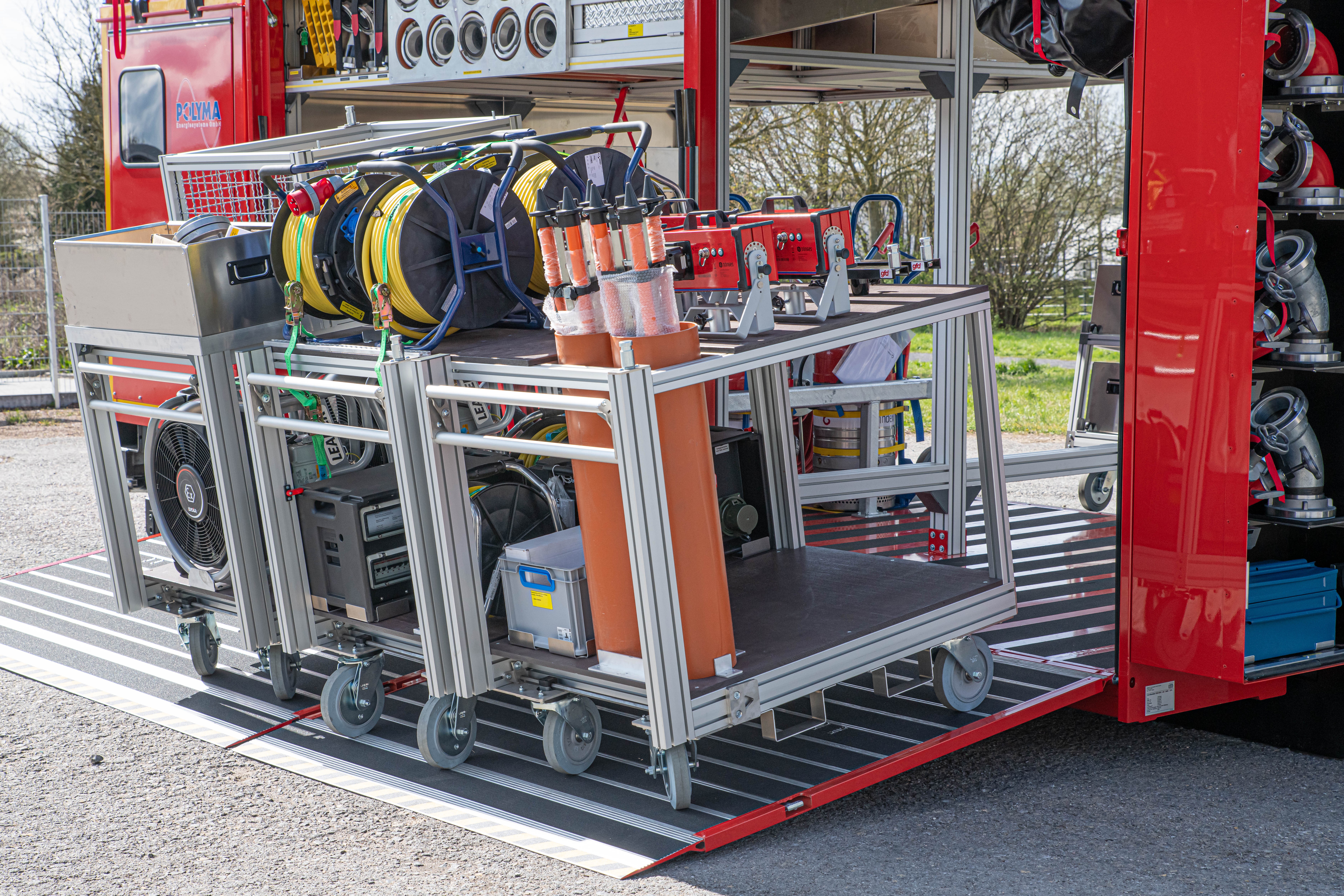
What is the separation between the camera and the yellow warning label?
13.7ft

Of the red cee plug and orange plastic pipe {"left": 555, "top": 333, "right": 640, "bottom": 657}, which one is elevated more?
the red cee plug

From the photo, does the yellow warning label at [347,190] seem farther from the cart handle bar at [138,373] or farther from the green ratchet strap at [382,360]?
the cart handle bar at [138,373]

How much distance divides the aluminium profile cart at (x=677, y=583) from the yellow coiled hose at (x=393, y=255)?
0.62 feet

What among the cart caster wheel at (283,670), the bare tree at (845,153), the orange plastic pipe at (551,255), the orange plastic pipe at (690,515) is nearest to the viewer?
the orange plastic pipe at (690,515)

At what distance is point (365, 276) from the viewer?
395 centimetres

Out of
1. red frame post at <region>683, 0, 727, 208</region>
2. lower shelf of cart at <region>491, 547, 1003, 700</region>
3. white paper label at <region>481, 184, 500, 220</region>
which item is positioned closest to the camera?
lower shelf of cart at <region>491, 547, 1003, 700</region>

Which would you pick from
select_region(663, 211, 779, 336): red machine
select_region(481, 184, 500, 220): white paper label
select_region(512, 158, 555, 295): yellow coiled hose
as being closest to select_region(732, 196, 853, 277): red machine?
select_region(663, 211, 779, 336): red machine

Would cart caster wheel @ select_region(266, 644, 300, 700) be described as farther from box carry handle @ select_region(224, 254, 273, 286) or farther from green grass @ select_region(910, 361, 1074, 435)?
green grass @ select_region(910, 361, 1074, 435)

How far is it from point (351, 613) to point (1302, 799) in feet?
9.75

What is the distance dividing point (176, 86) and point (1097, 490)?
5.85m

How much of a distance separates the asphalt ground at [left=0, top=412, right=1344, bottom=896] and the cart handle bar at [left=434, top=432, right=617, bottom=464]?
1.07 m

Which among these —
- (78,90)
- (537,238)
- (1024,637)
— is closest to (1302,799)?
(1024,637)

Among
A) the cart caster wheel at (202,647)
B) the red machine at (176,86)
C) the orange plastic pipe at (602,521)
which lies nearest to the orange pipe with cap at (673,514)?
the orange plastic pipe at (602,521)

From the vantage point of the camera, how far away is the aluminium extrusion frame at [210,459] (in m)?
4.21
